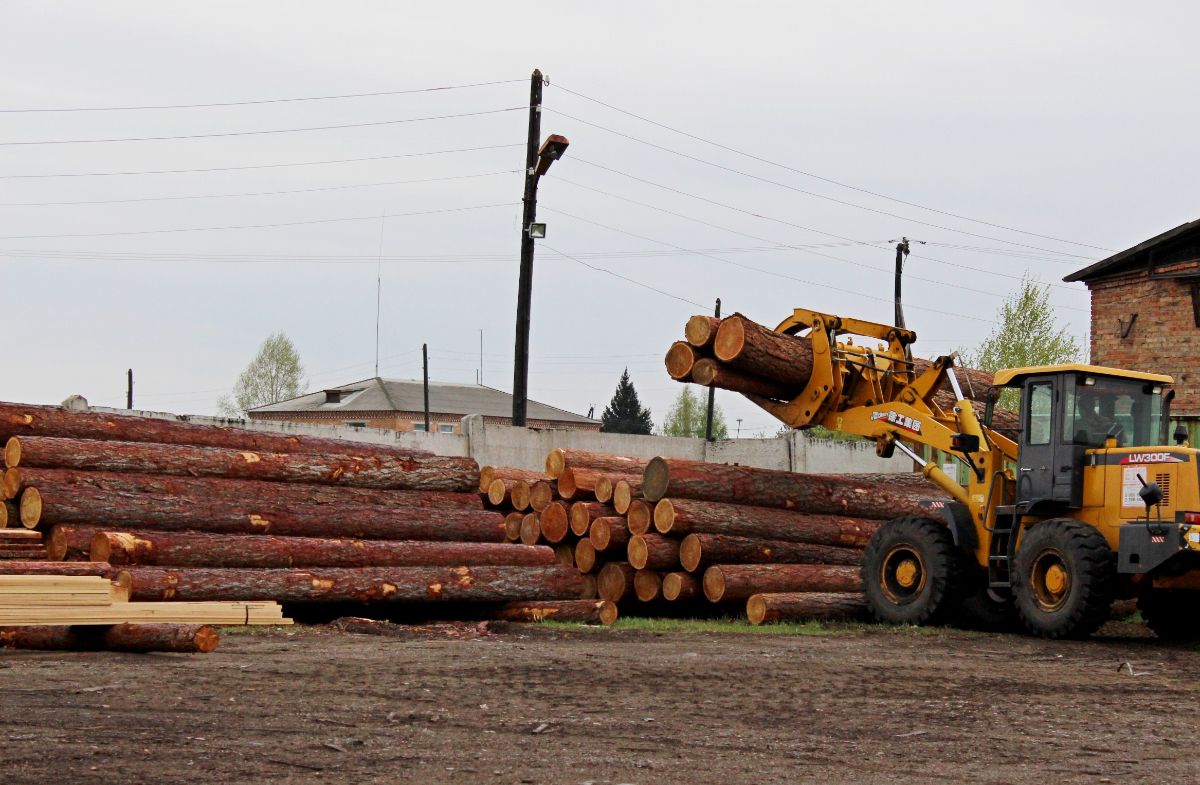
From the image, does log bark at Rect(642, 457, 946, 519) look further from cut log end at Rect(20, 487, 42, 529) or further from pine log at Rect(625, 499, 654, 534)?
cut log end at Rect(20, 487, 42, 529)

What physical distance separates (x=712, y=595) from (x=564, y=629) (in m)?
1.96

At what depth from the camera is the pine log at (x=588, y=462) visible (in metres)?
16.9

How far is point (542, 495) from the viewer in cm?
1705

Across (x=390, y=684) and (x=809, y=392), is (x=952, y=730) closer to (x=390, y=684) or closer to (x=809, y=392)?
(x=390, y=684)

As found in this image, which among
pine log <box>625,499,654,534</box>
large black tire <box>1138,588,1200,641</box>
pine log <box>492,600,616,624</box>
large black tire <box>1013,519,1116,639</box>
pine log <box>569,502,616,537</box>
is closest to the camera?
large black tire <box>1013,519,1116,639</box>

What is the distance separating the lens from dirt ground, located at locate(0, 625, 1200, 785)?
20.3 feet

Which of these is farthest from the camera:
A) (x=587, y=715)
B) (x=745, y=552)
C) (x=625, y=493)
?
(x=625, y=493)

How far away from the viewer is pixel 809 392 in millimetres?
15562

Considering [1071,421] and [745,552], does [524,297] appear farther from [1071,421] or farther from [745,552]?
[1071,421]

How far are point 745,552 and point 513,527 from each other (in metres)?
3.19

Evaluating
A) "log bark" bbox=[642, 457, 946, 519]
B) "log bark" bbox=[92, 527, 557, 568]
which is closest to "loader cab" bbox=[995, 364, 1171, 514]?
"log bark" bbox=[642, 457, 946, 519]

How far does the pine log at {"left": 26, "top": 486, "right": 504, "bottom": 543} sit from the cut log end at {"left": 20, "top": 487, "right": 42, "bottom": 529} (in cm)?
6

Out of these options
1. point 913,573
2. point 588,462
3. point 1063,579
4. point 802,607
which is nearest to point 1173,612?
point 1063,579

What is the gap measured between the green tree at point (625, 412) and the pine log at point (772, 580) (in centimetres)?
7147
